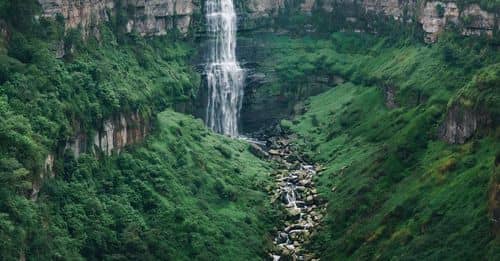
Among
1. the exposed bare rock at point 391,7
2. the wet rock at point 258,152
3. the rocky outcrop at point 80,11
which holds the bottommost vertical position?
the wet rock at point 258,152

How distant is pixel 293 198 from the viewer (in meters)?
66.0

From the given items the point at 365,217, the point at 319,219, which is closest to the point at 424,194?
the point at 365,217

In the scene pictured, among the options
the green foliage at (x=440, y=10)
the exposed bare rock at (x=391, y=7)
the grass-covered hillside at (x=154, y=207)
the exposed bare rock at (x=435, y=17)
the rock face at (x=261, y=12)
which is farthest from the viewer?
the exposed bare rock at (x=391, y=7)

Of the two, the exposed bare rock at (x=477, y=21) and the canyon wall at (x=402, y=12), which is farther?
the canyon wall at (x=402, y=12)

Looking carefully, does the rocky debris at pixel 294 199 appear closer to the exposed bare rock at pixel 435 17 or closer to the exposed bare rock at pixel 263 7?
the exposed bare rock at pixel 435 17

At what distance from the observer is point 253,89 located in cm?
8369

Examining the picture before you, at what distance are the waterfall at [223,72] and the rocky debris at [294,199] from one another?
A: 5.60 meters

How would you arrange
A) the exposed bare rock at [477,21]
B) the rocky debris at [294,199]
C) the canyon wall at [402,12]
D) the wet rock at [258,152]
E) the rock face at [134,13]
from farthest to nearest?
the wet rock at [258,152], the canyon wall at [402,12], the exposed bare rock at [477,21], the rock face at [134,13], the rocky debris at [294,199]

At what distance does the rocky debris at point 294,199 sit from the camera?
59.6 metres

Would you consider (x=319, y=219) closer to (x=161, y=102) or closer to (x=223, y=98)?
(x=161, y=102)

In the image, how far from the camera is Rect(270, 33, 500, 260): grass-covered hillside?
50.9 m

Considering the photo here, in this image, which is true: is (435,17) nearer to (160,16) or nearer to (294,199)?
(294,199)

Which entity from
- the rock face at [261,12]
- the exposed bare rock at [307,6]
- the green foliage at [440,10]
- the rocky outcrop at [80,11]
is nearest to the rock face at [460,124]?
the rock face at [261,12]

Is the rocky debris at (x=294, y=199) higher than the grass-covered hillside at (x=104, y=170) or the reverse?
the reverse
